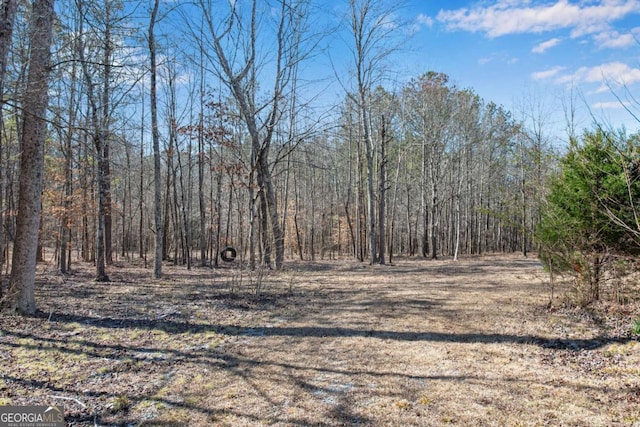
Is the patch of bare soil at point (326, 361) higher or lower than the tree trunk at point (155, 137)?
lower

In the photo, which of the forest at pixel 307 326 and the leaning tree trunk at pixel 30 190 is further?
the leaning tree trunk at pixel 30 190

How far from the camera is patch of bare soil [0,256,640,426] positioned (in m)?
3.24

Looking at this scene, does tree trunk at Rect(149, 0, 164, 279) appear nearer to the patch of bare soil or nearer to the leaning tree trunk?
the patch of bare soil

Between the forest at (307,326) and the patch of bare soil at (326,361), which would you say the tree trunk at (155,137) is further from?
the patch of bare soil at (326,361)

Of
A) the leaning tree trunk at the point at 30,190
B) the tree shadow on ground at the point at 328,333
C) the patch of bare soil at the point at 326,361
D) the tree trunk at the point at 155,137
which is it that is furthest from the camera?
the tree trunk at the point at 155,137

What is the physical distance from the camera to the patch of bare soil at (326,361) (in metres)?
3.24

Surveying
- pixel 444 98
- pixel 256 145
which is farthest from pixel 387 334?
pixel 444 98

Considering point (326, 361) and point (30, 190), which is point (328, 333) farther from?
point (30, 190)

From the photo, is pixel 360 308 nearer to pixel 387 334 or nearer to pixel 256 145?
pixel 387 334

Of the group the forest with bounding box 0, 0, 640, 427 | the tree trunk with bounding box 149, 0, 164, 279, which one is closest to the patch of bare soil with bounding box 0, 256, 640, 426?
the forest with bounding box 0, 0, 640, 427

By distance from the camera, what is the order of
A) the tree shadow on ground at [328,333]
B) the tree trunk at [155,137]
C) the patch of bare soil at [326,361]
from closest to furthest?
1. the patch of bare soil at [326,361]
2. the tree shadow on ground at [328,333]
3. the tree trunk at [155,137]

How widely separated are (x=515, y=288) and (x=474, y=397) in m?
5.54

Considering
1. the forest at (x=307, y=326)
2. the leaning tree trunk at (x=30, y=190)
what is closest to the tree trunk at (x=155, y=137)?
the forest at (x=307, y=326)

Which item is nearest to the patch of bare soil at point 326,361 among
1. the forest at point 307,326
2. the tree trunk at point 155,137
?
the forest at point 307,326
